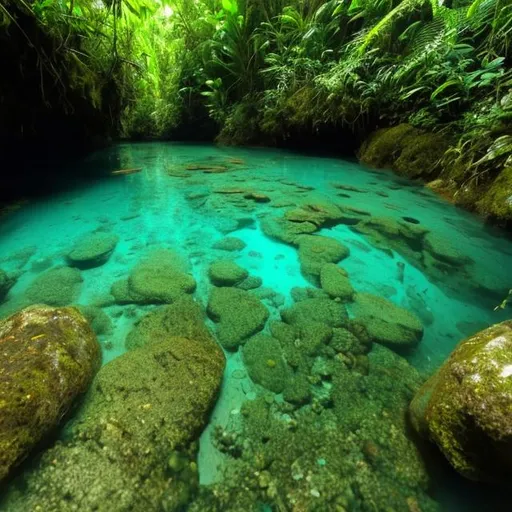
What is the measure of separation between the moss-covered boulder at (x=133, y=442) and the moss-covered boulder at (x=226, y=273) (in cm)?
91

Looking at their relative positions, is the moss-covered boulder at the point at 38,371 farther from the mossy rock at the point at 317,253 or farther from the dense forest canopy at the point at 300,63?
the dense forest canopy at the point at 300,63

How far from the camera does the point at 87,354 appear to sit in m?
1.60

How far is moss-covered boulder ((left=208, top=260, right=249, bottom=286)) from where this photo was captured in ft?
8.39

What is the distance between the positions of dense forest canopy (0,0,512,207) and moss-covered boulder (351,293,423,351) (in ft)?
9.73

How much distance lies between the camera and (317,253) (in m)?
2.95

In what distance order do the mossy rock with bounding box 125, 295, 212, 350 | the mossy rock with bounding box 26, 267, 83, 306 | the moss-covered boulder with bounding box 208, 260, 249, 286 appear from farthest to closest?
the moss-covered boulder with bounding box 208, 260, 249, 286, the mossy rock with bounding box 26, 267, 83, 306, the mossy rock with bounding box 125, 295, 212, 350

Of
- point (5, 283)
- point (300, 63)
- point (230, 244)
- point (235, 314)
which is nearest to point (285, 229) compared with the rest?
point (230, 244)

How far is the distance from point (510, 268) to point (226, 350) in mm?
2805

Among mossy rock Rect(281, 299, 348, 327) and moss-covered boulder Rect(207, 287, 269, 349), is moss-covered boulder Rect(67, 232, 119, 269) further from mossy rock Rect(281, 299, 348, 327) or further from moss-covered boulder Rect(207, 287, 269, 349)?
mossy rock Rect(281, 299, 348, 327)

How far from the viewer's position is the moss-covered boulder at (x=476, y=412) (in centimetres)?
105

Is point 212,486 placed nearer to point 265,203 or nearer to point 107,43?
point 265,203

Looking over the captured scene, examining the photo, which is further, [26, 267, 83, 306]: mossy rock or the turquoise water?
[26, 267, 83, 306]: mossy rock

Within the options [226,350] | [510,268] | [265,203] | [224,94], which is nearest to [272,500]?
[226,350]

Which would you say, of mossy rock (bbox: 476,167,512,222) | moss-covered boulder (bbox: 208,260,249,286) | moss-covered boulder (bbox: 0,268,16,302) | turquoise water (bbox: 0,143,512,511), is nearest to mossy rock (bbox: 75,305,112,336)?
turquoise water (bbox: 0,143,512,511)
